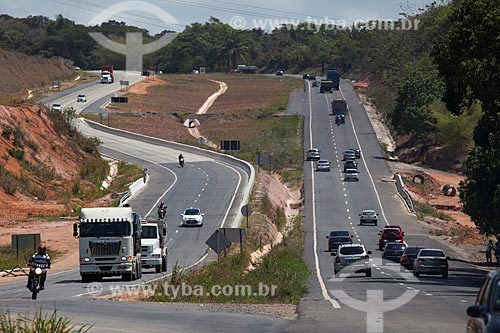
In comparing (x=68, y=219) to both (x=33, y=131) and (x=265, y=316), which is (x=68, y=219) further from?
(x=265, y=316)

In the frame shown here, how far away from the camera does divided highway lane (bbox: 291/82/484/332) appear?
24.1 meters

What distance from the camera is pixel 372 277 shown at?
43.9 m

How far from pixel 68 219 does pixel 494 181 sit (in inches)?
1037

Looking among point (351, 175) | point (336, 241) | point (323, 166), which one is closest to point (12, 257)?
point (336, 241)

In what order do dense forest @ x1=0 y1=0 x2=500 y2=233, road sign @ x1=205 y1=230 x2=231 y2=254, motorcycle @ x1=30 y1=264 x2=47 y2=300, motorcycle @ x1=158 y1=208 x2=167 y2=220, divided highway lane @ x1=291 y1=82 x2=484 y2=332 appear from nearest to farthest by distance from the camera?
divided highway lane @ x1=291 y1=82 x2=484 y2=332 → motorcycle @ x1=30 y1=264 x2=47 y2=300 → road sign @ x1=205 y1=230 x2=231 y2=254 → dense forest @ x1=0 y1=0 x2=500 y2=233 → motorcycle @ x1=158 y1=208 x2=167 y2=220

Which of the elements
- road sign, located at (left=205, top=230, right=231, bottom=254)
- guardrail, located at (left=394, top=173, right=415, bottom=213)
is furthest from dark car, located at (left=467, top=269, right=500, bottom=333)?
guardrail, located at (left=394, top=173, right=415, bottom=213)

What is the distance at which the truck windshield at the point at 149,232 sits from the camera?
142 feet

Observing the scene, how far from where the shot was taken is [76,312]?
25.2 m

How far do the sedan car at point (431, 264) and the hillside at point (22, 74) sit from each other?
381 ft

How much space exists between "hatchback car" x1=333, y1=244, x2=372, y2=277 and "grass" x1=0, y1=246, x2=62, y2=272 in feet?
46.2

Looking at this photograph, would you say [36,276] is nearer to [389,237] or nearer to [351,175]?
[389,237]

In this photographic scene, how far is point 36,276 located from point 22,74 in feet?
497

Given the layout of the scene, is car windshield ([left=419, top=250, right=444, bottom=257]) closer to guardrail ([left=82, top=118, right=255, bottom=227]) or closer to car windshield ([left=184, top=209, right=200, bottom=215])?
guardrail ([left=82, top=118, right=255, bottom=227])

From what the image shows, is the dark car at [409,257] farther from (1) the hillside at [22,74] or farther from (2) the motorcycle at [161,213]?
(1) the hillside at [22,74]
